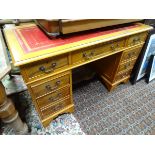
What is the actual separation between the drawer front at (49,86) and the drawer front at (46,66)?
0.09 m

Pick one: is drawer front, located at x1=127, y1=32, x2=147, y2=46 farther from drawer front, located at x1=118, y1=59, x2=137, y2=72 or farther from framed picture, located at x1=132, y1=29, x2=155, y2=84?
drawer front, located at x1=118, y1=59, x2=137, y2=72

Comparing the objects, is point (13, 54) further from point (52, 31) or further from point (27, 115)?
point (27, 115)

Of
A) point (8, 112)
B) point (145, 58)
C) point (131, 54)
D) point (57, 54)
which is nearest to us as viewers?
point (57, 54)

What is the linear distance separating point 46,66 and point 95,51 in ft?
1.33

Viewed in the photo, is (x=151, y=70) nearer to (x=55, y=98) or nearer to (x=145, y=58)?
(x=145, y=58)

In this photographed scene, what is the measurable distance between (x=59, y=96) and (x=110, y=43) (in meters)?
0.61

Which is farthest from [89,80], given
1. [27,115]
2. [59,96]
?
[27,115]

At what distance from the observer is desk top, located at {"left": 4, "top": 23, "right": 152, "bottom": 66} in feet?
2.57

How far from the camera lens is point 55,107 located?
122 centimetres

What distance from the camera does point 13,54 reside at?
778 millimetres

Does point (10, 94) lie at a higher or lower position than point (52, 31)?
lower

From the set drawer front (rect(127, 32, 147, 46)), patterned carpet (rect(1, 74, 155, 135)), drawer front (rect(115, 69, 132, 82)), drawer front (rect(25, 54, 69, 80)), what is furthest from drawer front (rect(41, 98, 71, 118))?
drawer front (rect(127, 32, 147, 46))

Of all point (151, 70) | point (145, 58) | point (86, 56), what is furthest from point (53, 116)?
point (151, 70)

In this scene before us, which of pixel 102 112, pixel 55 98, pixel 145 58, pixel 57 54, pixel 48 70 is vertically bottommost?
pixel 102 112
